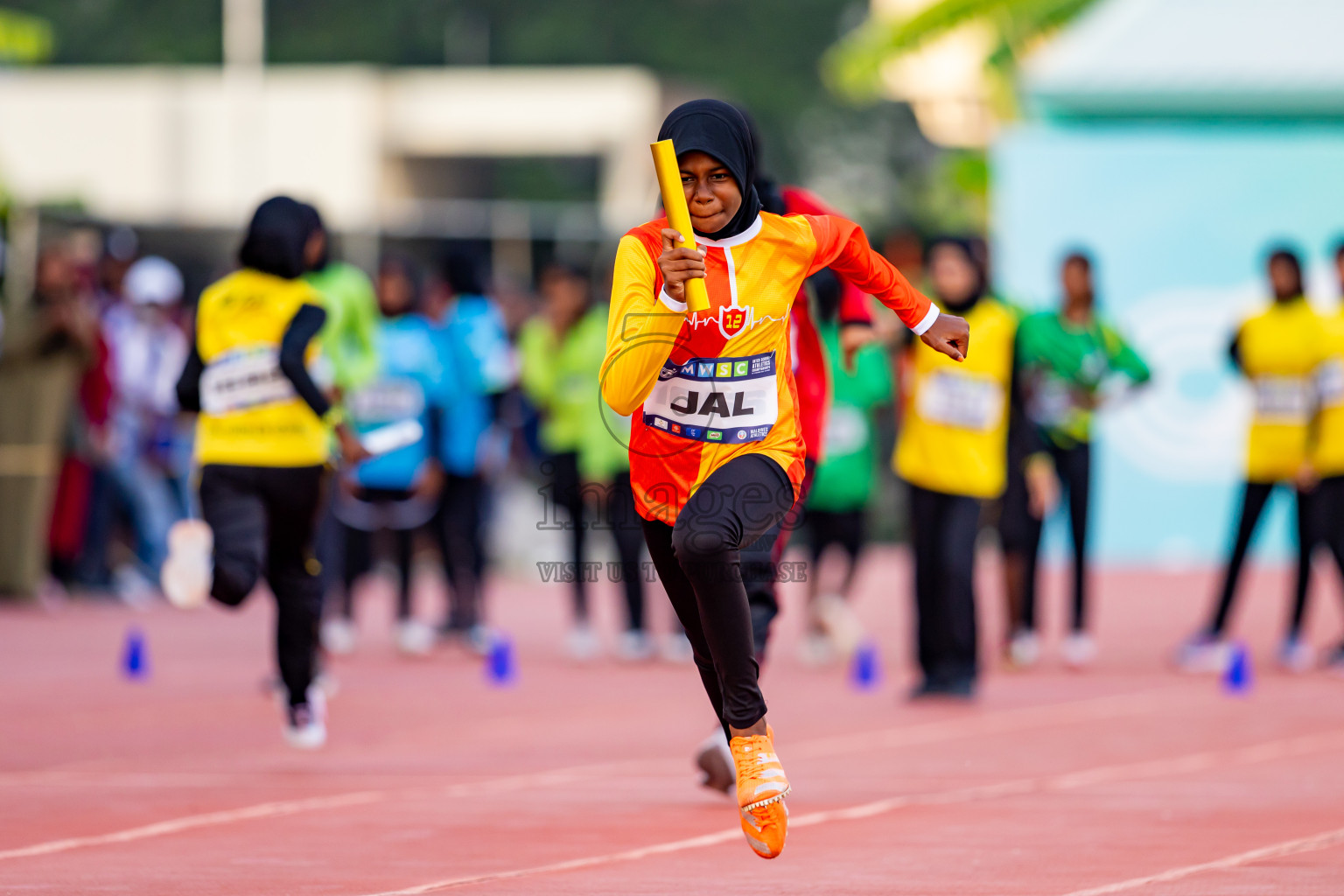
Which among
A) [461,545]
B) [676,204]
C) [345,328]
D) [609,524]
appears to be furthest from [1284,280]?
[676,204]

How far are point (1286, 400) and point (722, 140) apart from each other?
21.8ft

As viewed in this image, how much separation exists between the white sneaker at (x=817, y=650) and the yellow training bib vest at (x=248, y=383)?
14.1 ft

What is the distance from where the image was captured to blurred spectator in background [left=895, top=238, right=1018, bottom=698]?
9719 mm

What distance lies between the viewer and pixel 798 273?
5746 millimetres

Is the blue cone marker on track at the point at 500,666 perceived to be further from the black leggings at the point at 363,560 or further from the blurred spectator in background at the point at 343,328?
the black leggings at the point at 363,560

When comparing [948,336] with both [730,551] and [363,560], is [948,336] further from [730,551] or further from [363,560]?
[363,560]

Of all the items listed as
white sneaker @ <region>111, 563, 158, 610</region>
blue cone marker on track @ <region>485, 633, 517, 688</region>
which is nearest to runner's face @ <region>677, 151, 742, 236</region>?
blue cone marker on track @ <region>485, 633, 517, 688</region>

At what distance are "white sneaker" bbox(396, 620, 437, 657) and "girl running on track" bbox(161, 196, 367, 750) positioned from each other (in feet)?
11.9

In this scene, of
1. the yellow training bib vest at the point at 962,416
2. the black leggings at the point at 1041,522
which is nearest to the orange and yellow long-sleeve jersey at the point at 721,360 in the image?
the yellow training bib vest at the point at 962,416

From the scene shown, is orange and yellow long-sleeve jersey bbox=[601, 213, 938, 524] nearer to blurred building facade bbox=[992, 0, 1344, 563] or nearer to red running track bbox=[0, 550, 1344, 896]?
red running track bbox=[0, 550, 1344, 896]

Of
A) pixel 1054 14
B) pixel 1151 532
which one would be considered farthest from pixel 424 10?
pixel 1151 532

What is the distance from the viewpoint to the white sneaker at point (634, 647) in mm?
11742

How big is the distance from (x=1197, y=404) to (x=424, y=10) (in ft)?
132

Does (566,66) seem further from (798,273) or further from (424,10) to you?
(798,273)
